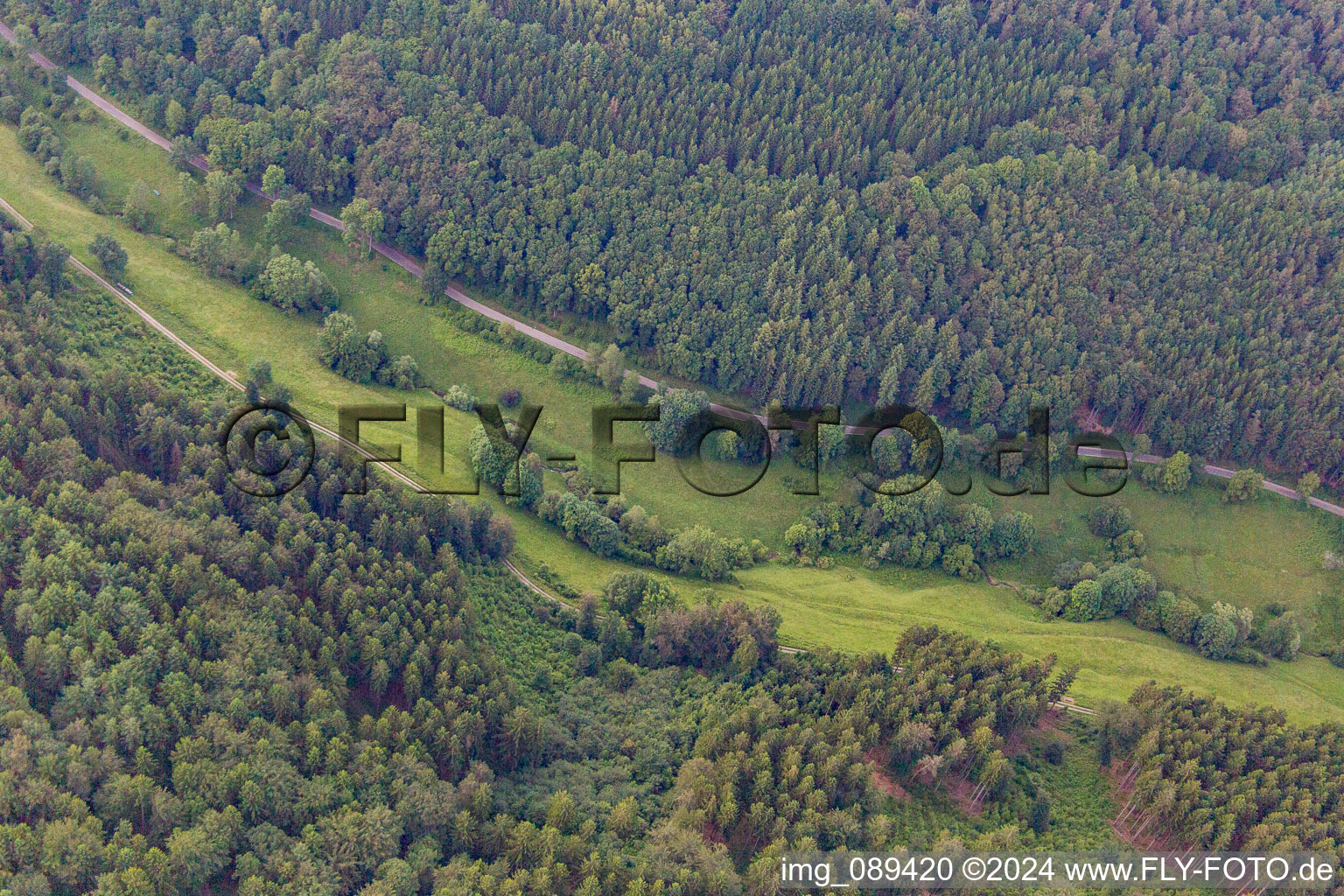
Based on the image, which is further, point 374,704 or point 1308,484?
point 1308,484

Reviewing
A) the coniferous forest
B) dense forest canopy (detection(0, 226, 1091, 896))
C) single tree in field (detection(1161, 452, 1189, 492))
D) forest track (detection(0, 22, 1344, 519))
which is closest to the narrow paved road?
the coniferous forest

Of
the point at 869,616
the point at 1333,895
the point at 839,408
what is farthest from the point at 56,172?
the point at 1333,895

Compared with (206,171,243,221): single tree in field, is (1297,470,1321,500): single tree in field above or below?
below

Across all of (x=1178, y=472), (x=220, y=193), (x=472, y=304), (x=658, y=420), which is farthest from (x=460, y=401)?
(x=1178, y=472)

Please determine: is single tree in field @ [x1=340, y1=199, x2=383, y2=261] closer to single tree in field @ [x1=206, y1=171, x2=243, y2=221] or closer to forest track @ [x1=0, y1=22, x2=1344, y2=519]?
forest track @ [x1=0, y1=22, x2=1344, y2=519]

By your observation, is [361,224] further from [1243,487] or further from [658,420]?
[1243,487]

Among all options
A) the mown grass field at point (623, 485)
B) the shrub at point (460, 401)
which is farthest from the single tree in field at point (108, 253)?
the shrub at point (460, 401)
